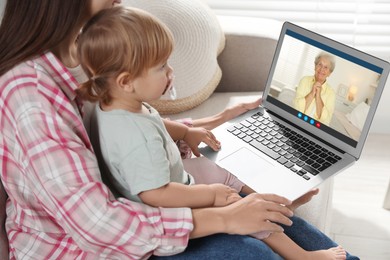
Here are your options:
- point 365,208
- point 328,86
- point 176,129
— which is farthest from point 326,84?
point 365,208

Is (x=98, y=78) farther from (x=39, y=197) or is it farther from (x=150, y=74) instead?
(x=39, y=197)

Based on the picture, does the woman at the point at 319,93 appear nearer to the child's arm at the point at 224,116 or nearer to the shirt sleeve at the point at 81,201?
the child's arm at the point at 224,116

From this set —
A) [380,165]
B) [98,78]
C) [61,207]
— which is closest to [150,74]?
[98,78]

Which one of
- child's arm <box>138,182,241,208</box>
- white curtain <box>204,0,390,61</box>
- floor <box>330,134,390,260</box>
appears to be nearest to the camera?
child's arm <box>138,182,241,208</box>

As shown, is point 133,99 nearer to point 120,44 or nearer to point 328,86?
point 120,44

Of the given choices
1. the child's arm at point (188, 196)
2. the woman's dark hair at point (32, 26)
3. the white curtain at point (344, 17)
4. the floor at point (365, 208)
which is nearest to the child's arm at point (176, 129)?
the child's arm at point (188, 196)

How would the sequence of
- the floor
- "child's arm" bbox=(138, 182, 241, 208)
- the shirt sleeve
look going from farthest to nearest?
the floor, "child's arm" bbox=(138, 182, 241, 208), the shirt sleeve

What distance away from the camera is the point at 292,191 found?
1.31 meters

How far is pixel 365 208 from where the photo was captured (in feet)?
6.50

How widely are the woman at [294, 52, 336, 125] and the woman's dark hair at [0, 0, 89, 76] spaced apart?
0.65 metres

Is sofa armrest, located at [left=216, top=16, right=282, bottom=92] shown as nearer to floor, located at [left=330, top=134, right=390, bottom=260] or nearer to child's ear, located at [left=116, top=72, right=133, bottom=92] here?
floor, located at [left=330, top=134, right=390, bottom=260]

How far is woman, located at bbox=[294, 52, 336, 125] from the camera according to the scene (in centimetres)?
144

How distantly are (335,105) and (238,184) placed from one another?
1.02ft

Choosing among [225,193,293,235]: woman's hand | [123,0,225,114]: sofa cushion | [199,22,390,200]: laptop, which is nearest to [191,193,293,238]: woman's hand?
[225,193,293,235]: woman's hand
